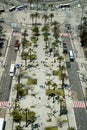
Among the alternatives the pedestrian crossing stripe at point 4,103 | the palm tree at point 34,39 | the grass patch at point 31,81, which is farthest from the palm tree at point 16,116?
the palm tree at point 34,39

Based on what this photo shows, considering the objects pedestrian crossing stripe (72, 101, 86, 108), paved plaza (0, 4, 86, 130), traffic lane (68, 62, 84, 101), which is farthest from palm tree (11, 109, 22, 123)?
traffic lane (68, 62, 84, 101)

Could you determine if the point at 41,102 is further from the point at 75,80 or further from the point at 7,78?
the point at 7,78

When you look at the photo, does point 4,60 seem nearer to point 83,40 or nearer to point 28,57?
point 28,57

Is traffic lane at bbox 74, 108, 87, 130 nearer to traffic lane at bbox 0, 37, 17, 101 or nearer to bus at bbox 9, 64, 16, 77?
traffic lane at bbox 0, 37, 17, 101

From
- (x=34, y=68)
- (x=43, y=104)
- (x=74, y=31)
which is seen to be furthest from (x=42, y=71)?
(x=74, y=31)

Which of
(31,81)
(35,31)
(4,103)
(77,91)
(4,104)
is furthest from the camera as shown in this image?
(35,31)

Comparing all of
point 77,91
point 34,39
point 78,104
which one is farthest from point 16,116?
point 34,39
